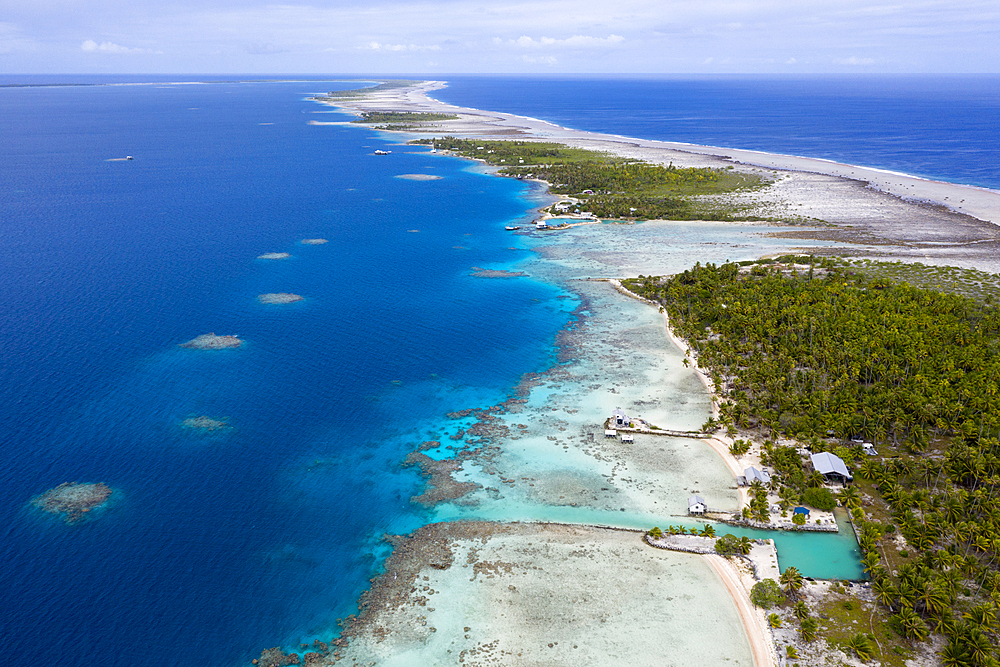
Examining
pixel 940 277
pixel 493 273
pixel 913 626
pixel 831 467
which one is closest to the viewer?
pixel 913 626

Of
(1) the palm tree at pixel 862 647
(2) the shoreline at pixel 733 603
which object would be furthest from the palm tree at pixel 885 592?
(2) the shoreline at pixel 733 603

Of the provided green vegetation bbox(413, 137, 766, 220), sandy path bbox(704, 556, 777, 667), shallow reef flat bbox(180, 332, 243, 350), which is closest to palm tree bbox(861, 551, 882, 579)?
sandy path bbox(704, 556, 777, 667)

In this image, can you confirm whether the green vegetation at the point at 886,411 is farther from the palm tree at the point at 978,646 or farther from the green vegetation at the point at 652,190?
the green vegetation at the point at 652,190

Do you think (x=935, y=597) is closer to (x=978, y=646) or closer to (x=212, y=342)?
(x=978, y=646)

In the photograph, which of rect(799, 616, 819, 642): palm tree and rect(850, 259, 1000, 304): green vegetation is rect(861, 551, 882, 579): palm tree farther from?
rect(850, 259, 1000, 304): green vegetation

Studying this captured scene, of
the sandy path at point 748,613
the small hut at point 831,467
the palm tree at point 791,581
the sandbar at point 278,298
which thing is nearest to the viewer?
the sandy path at point 748,613

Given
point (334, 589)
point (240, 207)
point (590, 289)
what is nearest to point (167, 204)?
point (240, 207)

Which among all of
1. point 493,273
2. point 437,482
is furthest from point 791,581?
point 493,273
